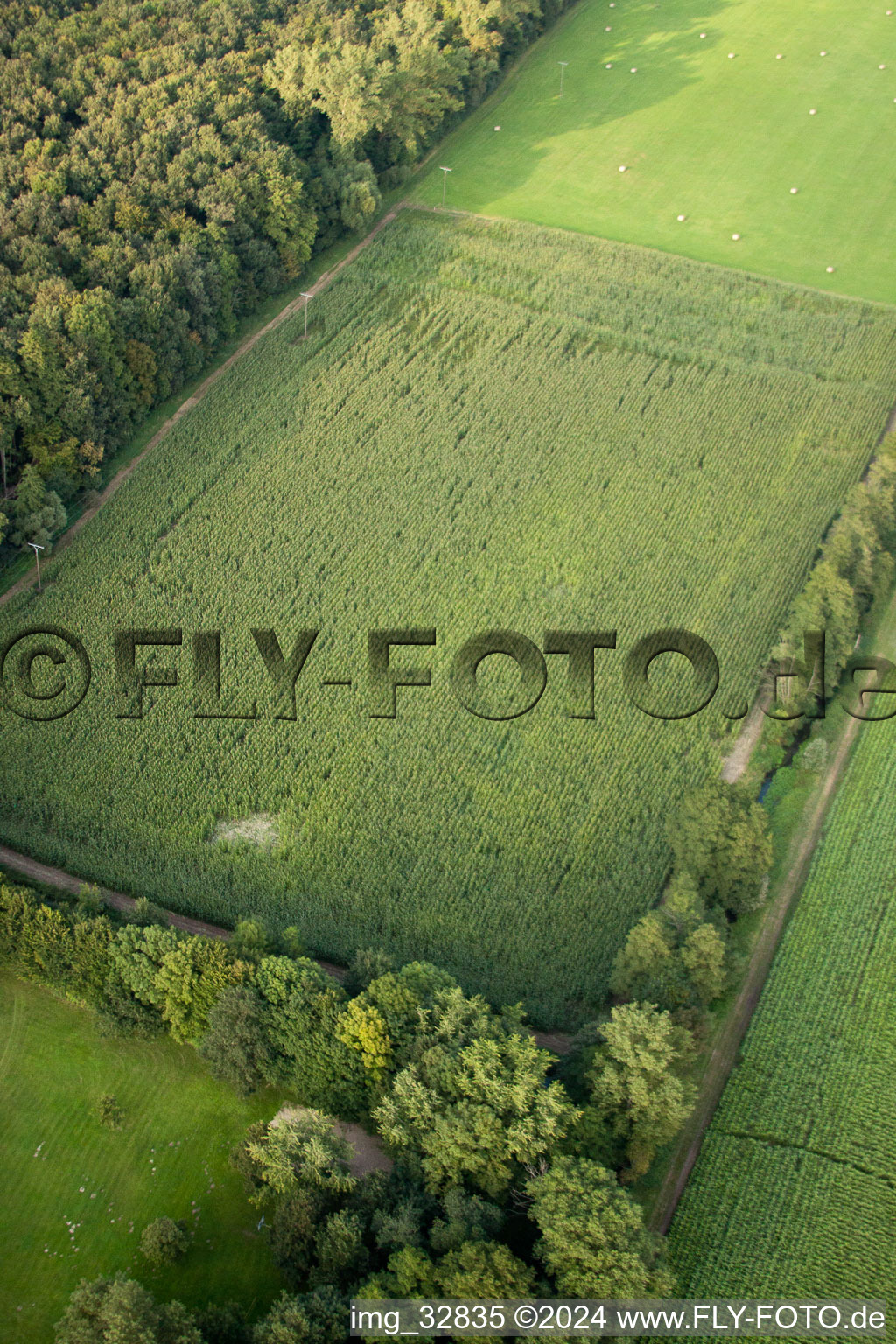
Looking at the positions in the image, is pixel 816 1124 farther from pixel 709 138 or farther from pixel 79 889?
A: pixel 709 138

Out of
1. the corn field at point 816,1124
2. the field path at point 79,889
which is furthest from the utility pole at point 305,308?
the corn field at point 816,1124

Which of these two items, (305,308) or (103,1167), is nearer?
(103,1167)

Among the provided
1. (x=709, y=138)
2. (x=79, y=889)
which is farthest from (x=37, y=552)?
(x=709, y=138)

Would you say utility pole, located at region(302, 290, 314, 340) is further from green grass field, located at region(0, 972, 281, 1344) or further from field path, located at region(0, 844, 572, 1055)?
green grass field, located at region(0, 972, 281, 1344)

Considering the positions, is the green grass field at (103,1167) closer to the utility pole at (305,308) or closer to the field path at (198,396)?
the field path at (198,396)

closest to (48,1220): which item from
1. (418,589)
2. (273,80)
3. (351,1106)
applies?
(351,1106)

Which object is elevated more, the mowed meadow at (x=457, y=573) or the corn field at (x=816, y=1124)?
the mowed meadow at (x=457, y=573)

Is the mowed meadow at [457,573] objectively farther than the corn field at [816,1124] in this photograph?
Yes
